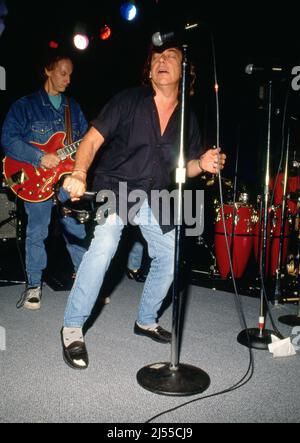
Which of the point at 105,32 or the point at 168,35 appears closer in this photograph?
the point at 168,35

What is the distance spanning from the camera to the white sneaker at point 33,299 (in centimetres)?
323

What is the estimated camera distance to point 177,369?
2080 millimetres

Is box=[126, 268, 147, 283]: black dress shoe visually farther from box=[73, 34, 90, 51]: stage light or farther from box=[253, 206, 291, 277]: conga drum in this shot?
box=[73, 34, 90, 51]: stage light

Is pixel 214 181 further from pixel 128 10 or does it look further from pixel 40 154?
pixel 128 10

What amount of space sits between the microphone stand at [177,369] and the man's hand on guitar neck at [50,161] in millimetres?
1831

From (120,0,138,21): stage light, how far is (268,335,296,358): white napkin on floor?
4.74 meters

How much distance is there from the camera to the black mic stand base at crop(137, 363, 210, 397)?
6.28ft

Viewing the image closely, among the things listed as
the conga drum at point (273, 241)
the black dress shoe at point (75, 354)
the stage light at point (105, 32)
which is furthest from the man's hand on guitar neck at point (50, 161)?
the stage light at point (105, 32)

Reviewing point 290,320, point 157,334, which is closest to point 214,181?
point 290,320

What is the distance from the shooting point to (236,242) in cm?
461

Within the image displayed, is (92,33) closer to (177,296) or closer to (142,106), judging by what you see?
(142,106)

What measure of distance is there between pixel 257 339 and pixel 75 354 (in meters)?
1.24

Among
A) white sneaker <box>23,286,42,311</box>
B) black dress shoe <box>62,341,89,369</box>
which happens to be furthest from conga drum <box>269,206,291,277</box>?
black dress shoe <box>62,341,89,369</box>
